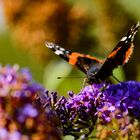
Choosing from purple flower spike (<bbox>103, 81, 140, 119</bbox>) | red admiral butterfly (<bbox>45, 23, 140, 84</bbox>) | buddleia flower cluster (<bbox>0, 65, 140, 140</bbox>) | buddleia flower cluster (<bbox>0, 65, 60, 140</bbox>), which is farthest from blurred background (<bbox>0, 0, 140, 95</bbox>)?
buddleia flower cluster (<bbox>0, 65, 60, 140</bbox>)

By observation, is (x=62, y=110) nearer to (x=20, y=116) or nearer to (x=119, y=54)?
(x=119, y=54)

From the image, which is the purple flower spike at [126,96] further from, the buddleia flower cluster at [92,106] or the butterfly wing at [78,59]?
the butterfly wing at [78,59]

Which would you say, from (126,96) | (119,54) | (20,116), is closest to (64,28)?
(119,54)

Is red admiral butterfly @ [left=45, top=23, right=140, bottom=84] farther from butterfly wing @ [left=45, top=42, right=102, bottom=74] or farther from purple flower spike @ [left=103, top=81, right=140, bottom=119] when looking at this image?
purple flower spike @ [left=103, top=81, right=140, bottom=119]

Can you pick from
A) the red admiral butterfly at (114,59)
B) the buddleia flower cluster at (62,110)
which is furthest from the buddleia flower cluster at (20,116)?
the red admiral butterfly at (114,59)

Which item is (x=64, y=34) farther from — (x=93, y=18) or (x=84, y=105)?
(x=84, y=105)
